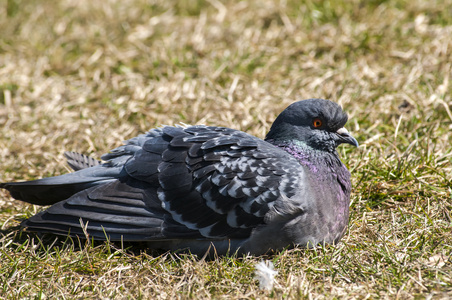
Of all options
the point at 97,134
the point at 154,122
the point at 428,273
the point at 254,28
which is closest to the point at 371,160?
the point at 428,273

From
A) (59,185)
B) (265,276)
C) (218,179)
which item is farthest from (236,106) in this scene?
(265,276)

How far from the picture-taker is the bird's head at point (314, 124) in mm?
4238

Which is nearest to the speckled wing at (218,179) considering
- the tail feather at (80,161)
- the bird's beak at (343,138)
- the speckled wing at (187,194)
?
the speckled wing at (187,194)

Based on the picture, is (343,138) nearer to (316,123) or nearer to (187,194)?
(316,123)

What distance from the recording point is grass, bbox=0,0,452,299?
3.63 meters

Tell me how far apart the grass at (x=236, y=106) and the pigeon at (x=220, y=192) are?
0.14 meters

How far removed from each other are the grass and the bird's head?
2.10 feet

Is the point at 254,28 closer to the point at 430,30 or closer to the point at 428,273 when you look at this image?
the point at 430,30

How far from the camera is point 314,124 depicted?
427cm

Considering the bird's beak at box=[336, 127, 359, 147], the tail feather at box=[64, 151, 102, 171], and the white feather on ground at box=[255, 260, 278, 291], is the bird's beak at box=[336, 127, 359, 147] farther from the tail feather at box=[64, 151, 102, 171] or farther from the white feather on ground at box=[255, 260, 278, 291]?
the tail feather at box=[64, 151, 102, 171]

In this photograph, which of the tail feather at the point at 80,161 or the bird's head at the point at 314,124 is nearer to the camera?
the bird's head at the point at 314,124

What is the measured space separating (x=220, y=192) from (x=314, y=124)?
927 millimetres

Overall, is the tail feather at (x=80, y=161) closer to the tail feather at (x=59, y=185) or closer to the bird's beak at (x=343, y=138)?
the tail feather at (x=59, y=185)

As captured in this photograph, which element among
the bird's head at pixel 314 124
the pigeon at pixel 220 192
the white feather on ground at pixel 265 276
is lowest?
the white feather on ground at pixel 265 276
